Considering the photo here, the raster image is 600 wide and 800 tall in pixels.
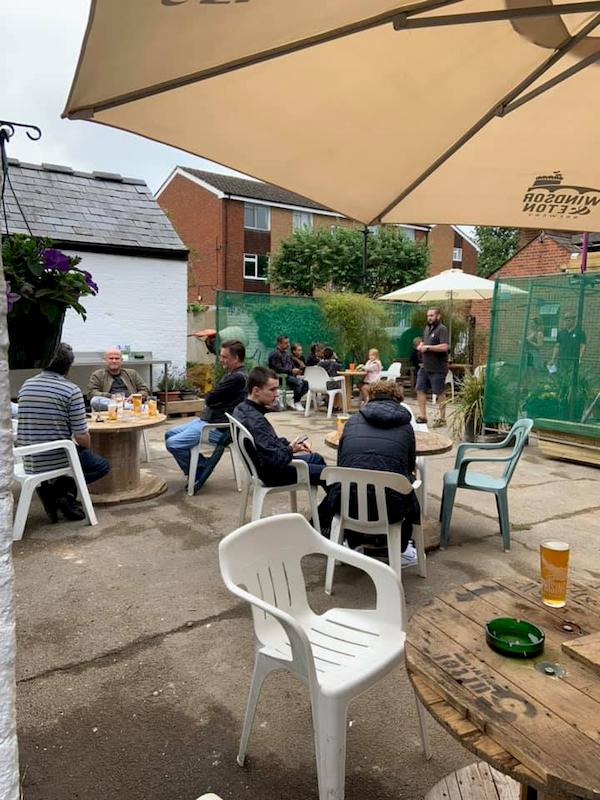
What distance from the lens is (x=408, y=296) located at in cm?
1078

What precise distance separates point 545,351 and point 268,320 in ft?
18.8

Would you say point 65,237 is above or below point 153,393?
above

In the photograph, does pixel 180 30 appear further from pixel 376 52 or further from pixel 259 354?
pixel 259 354

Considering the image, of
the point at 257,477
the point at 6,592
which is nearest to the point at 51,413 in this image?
the point at 257,477

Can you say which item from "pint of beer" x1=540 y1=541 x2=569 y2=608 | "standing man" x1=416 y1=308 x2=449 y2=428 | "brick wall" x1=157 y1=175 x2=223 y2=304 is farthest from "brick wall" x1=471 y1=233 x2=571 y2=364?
"brick wall" x1=157 y1=175 x2=223 y2=304

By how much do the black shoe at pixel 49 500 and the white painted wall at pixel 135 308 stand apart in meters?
5.58

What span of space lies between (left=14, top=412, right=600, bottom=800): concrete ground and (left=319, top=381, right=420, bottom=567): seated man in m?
0.45

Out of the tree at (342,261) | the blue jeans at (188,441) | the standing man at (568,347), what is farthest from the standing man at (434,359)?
the tree at (342,261)

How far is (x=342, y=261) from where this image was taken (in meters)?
21.8

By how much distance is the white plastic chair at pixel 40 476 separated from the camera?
4.34 m

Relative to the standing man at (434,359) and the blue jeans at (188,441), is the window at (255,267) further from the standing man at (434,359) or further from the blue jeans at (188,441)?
the blue jeans at (188,441)

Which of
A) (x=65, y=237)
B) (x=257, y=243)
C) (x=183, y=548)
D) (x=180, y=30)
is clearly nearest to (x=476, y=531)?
(x=183, y=548)

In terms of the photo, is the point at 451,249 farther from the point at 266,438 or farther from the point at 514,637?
the point at 514,637

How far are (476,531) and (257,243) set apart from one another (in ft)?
71.7
